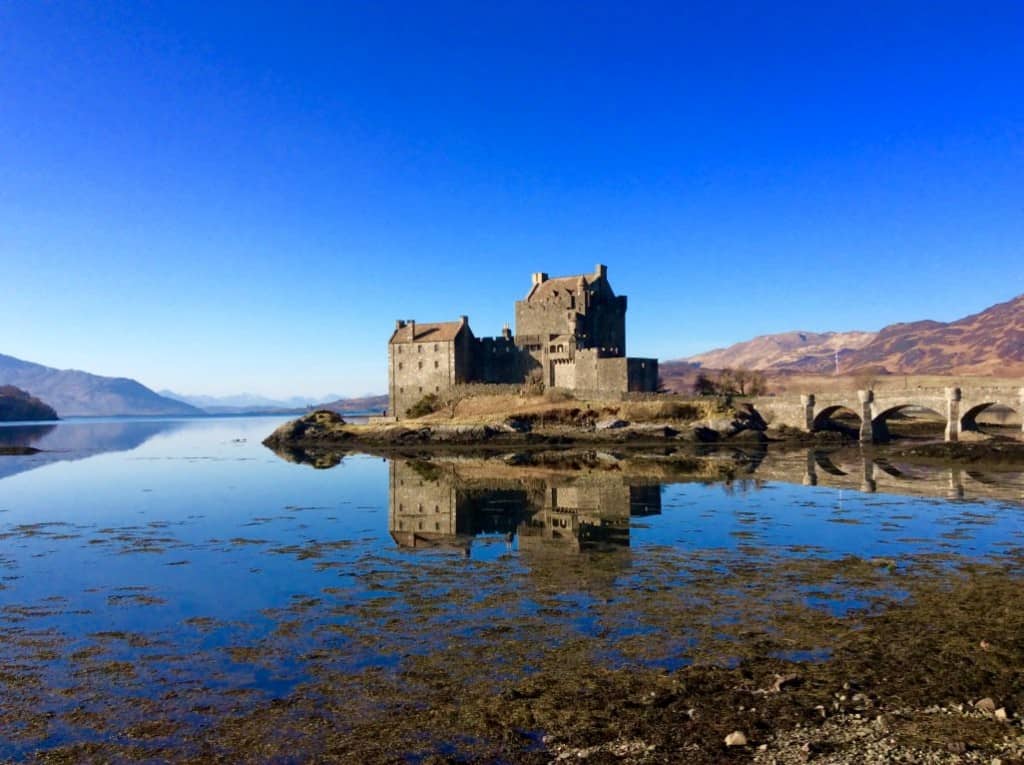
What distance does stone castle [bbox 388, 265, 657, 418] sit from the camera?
84.5m

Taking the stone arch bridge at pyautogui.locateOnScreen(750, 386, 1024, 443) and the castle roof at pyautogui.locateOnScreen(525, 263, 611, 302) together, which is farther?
the castle roof at pyautogui.locateOnScreen(525, 263, 611, 302)

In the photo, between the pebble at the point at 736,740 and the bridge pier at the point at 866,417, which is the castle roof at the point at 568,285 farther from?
the pebble at the point at 736,740

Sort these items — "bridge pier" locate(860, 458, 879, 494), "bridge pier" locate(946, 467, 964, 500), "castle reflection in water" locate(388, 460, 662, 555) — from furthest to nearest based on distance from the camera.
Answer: "bridge pier" locate(860, 458, 879, 494)
"bridge pier" locate(946, 467, 964, 500)
"castle reflection in water" locate(388, 460, 662, 555)

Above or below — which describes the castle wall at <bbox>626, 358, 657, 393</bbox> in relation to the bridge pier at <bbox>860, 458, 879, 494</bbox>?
above

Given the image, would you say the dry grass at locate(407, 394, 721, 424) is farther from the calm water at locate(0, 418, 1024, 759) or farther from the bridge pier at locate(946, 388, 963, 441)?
the calm water at locate(0, 418, 1024, 759)

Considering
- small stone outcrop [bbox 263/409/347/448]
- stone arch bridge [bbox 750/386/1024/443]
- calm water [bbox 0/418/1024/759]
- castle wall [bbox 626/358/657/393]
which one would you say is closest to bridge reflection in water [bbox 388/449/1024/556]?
calm water [bbox 0/418/1024/759]

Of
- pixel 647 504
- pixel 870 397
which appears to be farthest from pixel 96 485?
pixel 870 397

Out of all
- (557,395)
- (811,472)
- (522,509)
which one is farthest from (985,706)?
(557,395)

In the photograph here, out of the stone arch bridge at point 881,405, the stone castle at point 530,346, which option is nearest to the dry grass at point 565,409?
the stone castle at point 530,346

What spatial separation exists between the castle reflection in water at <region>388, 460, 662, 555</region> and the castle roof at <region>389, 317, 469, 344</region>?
135 ft

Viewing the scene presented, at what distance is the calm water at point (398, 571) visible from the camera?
1280 cm

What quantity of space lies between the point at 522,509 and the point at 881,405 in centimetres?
4560

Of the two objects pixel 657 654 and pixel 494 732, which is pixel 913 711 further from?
pixel 494 732

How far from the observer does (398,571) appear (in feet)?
67.2
